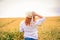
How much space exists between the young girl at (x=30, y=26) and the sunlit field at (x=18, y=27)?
0.21 feet

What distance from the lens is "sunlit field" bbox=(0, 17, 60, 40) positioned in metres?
2.08

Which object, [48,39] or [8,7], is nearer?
[48,39]

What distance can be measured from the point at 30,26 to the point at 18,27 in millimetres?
201

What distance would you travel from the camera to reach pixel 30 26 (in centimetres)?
211

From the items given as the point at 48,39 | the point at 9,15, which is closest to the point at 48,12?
the point at 48,39

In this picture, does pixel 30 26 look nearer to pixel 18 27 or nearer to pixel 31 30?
pixel 31 30

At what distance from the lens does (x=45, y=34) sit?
207cm

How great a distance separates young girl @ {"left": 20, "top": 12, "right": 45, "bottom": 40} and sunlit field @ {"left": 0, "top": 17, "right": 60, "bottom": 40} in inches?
2.5

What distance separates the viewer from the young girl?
2094 millimetres

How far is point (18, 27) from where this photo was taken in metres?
2.15

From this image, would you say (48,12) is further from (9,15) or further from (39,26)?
(9,15)

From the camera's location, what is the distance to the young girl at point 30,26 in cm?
209

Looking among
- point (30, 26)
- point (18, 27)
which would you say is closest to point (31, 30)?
point (30, 26)

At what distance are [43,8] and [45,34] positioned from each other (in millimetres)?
425
